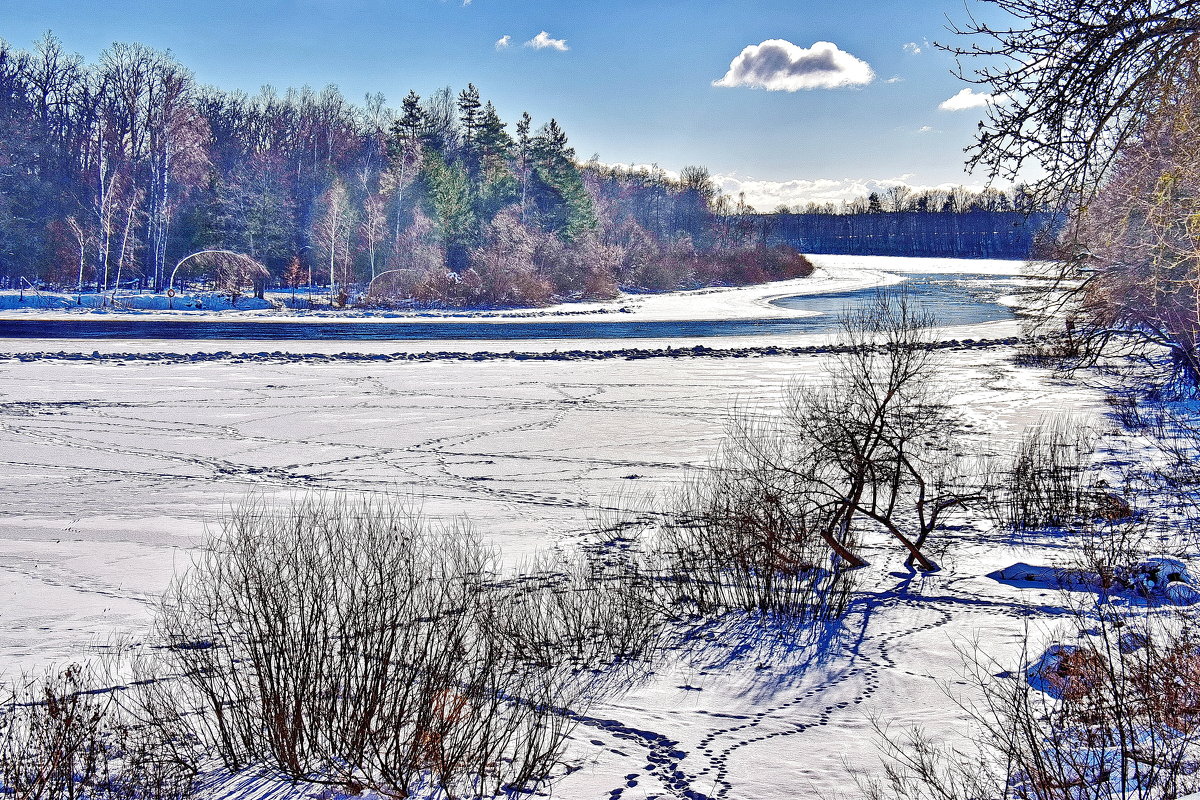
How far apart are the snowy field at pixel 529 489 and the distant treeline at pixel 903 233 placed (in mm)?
119999

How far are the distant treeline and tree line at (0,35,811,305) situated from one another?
77.4m

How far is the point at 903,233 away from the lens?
153875mm

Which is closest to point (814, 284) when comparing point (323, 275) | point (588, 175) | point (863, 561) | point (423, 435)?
point (588, 175)

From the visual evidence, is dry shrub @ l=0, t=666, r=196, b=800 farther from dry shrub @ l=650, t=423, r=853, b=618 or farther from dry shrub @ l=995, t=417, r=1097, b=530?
dry shrub @ l=995, t=417, r=1097, b=530

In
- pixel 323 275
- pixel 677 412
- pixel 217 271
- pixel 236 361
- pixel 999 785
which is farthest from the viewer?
pixel 323 275

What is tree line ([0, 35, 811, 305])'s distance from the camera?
51031mm

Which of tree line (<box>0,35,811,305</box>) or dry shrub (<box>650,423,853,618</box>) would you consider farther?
tree line (<box>0,35,811,305</box>)

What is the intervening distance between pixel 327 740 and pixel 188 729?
2.87 feet

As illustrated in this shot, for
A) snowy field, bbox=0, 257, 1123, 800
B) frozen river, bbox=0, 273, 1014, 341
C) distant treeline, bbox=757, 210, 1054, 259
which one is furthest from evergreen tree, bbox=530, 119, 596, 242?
distant treeline, bbox=757, 210, 1054, 259

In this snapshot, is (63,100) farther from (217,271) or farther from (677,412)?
(677,412)

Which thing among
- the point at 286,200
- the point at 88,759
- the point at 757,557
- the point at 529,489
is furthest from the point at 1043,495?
the point at 286,200

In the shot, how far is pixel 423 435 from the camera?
17766 mm

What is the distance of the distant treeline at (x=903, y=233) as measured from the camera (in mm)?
140750

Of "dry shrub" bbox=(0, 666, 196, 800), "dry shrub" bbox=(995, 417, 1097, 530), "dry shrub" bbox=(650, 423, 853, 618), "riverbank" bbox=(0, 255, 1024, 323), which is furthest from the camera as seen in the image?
"riverbank" bbox=(0, 255, 1024, 323)
